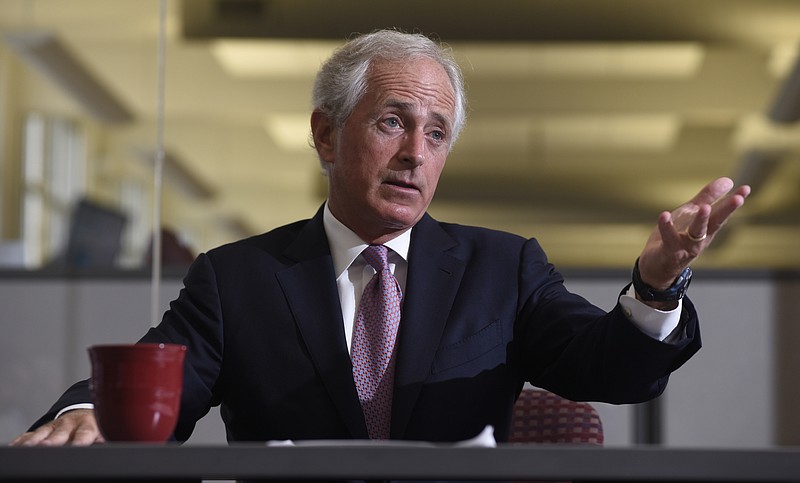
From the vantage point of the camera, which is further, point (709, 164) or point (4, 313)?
point (709, 164)

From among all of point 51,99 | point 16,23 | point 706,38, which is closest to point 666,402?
point 706,38

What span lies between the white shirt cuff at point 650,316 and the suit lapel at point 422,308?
304 millimetres

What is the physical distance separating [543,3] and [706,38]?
0.72m

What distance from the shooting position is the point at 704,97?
4.75 metres

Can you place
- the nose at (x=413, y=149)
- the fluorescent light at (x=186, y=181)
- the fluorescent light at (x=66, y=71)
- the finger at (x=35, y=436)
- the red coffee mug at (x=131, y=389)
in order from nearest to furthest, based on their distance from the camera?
the red coffee mug at (x=131, y=389)
the finger at (x=35, y=436)
the nose at (x=413, y=149)
the fluorescent light at (x=186, y=181)
the fluorescent light at (x=66, y=71)

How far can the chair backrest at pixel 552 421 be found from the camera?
143 centimetres

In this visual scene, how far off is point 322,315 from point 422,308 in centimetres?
13

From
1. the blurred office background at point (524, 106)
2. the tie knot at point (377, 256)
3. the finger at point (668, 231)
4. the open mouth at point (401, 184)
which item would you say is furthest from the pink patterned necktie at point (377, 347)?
the blurred office background at point (524, 106)

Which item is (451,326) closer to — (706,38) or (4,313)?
(4,313)

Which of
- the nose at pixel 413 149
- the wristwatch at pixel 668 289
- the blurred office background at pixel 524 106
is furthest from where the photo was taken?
the blurred office background at pixel 524 106

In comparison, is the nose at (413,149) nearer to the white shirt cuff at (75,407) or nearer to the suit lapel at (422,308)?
the suit lapel at (422,308)

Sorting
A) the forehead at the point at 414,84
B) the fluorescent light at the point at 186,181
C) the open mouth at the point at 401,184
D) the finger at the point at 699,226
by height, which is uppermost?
the forehead at the point at 414,84

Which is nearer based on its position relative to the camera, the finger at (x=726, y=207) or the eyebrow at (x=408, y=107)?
the finger at (x=726, y=207)

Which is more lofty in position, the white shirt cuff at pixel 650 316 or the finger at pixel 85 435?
the white shirt cuff at pixel 650 316
